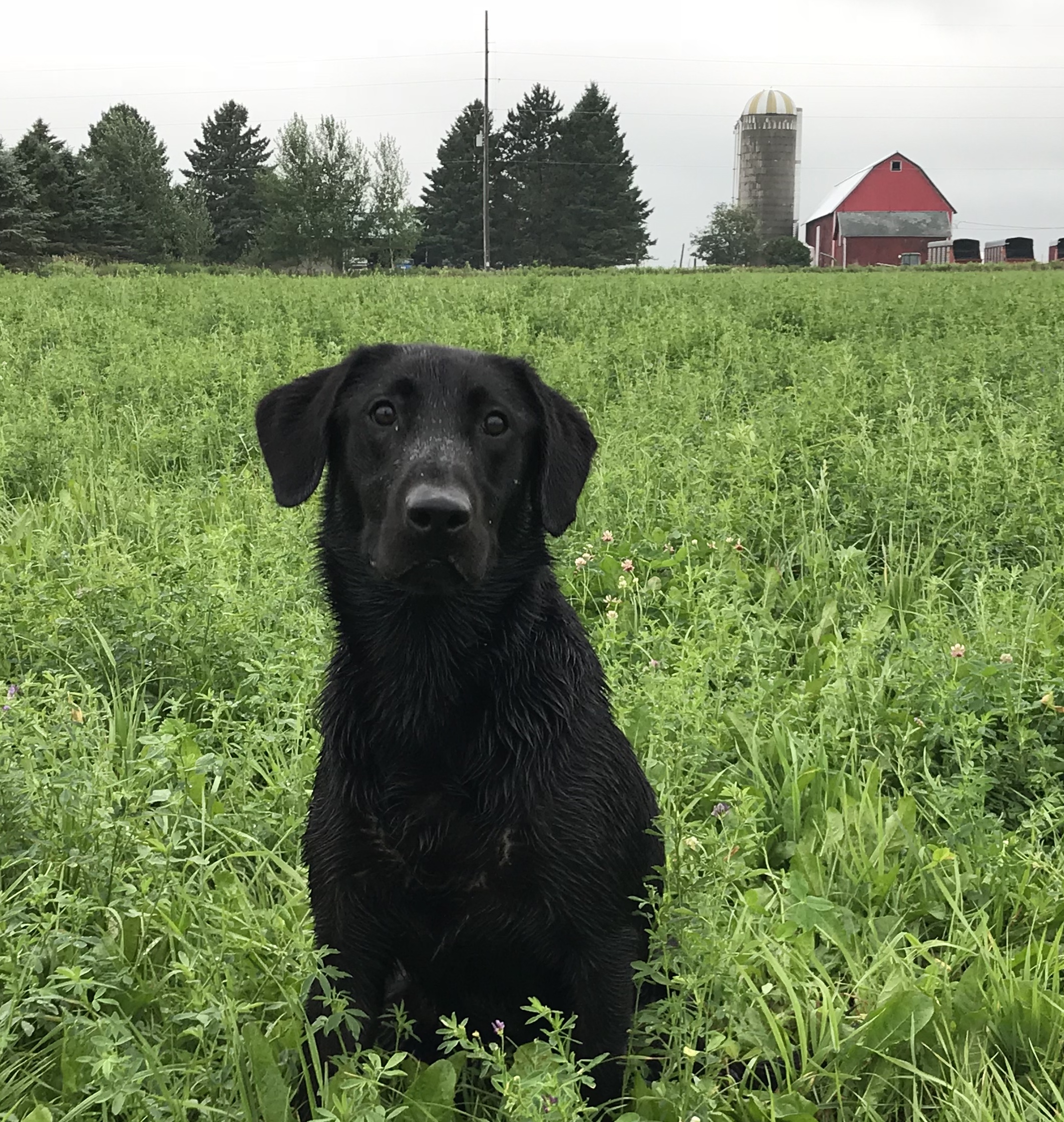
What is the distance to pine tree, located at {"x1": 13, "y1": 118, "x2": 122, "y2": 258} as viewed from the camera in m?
38.5

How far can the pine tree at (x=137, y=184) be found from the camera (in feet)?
147

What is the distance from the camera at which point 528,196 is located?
63.4 m

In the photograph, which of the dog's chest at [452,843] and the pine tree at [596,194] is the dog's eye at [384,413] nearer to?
the dog's chest at [452,843]

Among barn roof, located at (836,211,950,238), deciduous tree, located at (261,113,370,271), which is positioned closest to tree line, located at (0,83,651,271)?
deciduous tree, located at (261,113,370,271)

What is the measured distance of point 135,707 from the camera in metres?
3.29

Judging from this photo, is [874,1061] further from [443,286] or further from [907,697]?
[443,286]

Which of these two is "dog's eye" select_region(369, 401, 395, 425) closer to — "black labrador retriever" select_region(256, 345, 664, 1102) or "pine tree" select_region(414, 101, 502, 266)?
"black labrador retriever" select_region(256, 345, 664, 1102)

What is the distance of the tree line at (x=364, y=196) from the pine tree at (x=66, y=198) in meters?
0.37

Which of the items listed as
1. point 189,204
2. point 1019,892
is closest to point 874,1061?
point 1019,892

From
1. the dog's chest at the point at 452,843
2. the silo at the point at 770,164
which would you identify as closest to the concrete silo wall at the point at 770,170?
the silo at the point at 770,164

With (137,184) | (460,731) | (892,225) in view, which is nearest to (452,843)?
(460,731)

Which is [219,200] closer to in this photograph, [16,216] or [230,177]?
[230,177]

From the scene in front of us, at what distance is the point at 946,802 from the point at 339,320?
9975mm

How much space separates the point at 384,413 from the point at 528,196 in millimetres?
65526
